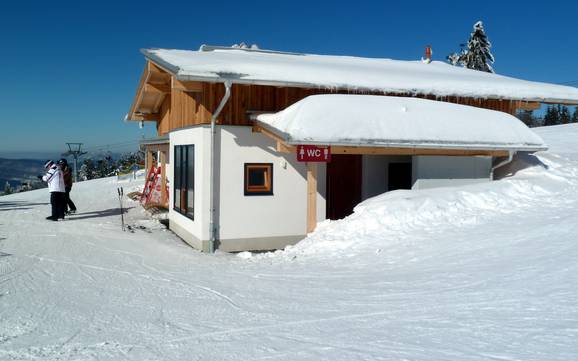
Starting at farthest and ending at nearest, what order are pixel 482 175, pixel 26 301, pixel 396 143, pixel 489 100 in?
pixel 489 100
pixel 482 175
pixel 396 143
pixel 26 301

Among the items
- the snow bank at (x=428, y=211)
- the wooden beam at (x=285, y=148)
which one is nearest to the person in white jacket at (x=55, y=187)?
the wooden beam at (x=285, y=148)

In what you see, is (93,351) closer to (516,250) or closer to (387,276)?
(387,276)

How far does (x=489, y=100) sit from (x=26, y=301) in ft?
38.1

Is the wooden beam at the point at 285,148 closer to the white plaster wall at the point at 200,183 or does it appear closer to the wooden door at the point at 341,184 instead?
the white plaster wall at the point at 200,183

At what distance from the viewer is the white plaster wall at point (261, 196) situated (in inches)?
404

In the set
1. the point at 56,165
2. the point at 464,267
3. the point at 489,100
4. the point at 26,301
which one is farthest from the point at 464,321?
the point at 56,165

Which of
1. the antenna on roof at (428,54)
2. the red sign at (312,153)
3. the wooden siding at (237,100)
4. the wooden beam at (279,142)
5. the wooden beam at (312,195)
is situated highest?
the antenna on roof at (428,54)

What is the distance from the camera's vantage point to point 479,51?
138 ft

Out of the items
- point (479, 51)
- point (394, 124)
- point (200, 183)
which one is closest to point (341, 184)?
point (394, 124)

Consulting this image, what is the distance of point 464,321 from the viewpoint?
4484 millimetres

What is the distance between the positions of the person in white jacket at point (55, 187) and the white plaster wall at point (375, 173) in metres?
8.06

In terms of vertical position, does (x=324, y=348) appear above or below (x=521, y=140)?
below

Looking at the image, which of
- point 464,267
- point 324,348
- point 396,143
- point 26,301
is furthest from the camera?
point 396,143

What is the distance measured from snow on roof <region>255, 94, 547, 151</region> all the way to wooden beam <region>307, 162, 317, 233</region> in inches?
34.4
